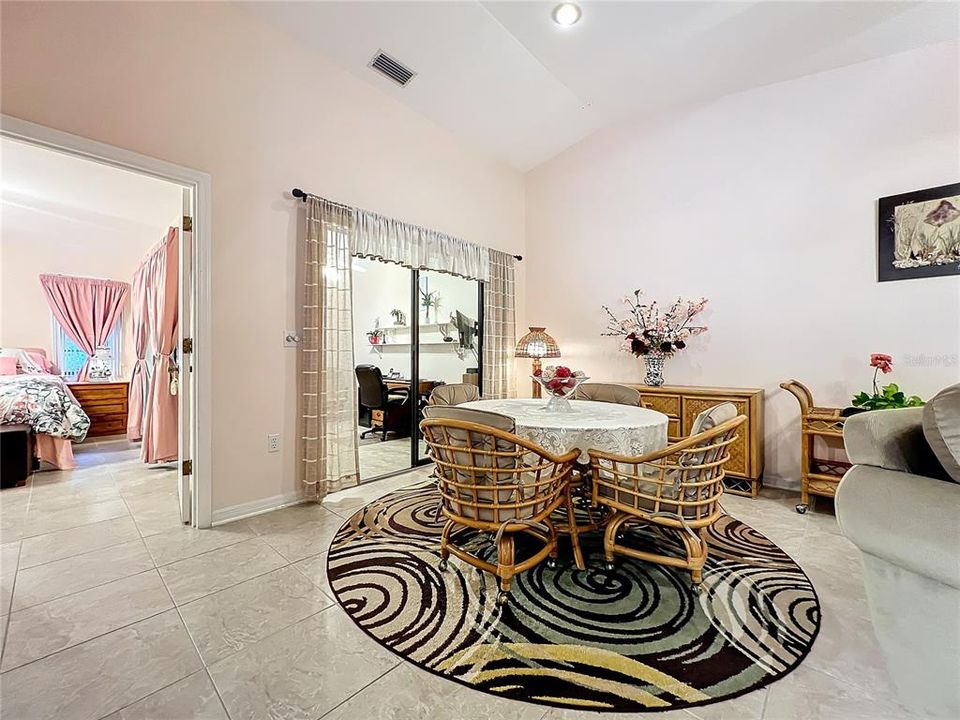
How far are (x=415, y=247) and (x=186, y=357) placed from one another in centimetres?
203

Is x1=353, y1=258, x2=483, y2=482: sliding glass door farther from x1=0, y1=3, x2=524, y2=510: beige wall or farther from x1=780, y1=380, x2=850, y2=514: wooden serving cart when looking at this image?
x1=780, y1=380, x2=850, y2=514: wooden serving cart

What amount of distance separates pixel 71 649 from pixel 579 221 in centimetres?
500

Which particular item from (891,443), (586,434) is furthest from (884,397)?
(586,434)

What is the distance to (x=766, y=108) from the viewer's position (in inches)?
142

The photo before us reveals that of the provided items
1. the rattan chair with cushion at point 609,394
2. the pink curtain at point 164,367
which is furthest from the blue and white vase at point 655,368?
the pink curtain at point 164,367

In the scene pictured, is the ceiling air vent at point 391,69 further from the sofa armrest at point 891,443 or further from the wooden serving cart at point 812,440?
the wooden serving cart at point 812,440

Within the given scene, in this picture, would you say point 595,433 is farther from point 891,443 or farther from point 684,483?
point 891,443

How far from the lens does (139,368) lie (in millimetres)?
4938

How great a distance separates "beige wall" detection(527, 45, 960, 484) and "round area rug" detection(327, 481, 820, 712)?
1.83m

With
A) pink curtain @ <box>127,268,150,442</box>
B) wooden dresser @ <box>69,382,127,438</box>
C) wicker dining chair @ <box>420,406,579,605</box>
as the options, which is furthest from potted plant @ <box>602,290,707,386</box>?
wooden dresser @ <box>69,382,127,438</box>

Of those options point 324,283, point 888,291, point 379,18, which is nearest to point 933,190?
point 888,291

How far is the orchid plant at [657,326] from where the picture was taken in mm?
3938

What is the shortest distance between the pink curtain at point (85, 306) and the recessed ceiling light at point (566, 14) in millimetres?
6672

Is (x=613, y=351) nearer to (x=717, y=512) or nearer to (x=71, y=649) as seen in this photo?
(x=717, y=512)
